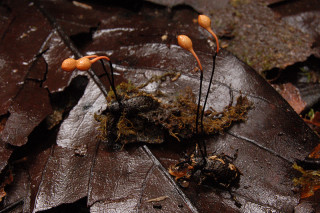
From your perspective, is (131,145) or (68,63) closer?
(68,63)

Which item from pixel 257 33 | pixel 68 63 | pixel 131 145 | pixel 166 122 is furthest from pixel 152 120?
pixel 257 33

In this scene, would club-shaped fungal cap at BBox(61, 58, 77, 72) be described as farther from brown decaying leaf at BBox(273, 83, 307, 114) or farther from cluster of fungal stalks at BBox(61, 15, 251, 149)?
brown decaying leaf at BBox(273, 83, 307, 114)

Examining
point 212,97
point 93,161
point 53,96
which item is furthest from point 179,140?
point 53,96

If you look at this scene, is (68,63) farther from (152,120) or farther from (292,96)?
(292,96)

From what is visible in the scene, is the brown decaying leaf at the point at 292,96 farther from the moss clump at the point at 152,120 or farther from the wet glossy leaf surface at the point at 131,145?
the moss clump at the point at 152,120

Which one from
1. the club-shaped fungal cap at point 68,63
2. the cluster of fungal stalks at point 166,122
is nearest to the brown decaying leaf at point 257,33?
the cluster of fungal stalks at point 166,122

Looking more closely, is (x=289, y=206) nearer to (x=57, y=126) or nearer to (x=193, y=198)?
(x=193, y=198)
